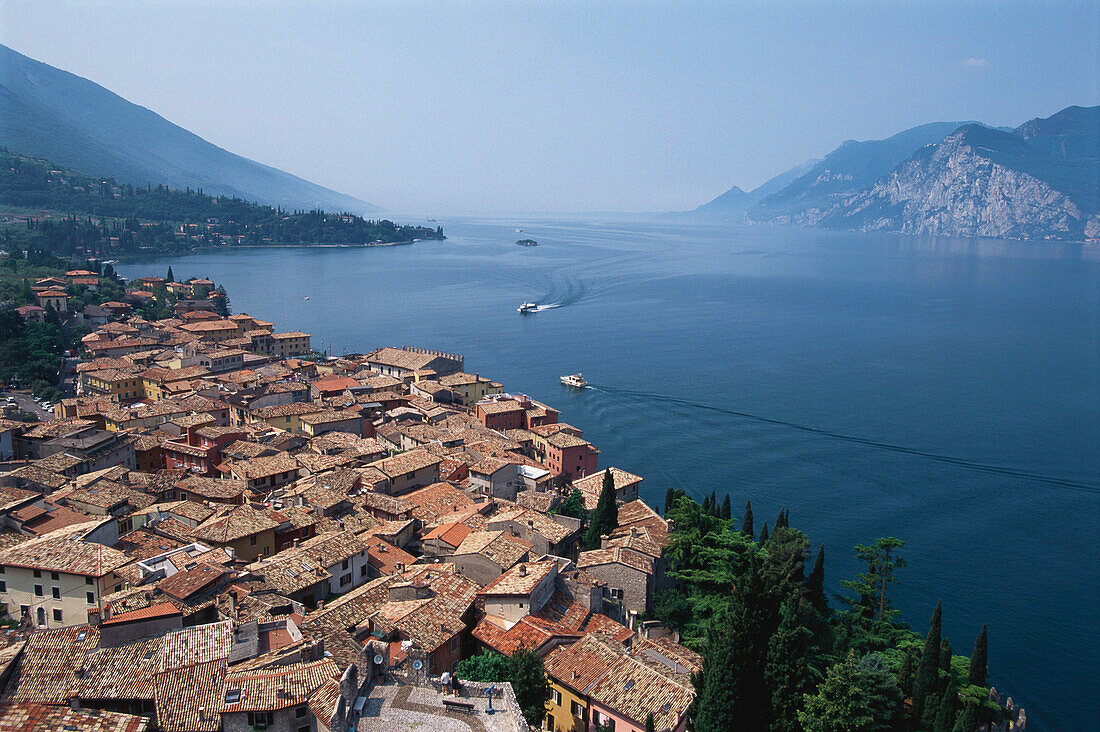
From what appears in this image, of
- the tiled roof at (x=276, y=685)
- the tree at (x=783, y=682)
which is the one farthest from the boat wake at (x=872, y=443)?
the tiled roof at (x=276, y=685)

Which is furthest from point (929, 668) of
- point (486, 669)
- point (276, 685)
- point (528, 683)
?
point (276, 685)

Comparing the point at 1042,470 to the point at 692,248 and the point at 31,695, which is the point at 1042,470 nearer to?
the point at 31,695

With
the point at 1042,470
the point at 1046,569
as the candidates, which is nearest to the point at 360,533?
the point at 1046,569

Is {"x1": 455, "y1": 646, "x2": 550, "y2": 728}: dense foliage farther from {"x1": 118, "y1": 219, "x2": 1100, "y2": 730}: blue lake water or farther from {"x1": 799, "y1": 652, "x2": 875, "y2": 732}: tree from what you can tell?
{"x1": 118, "y1": 219, "x2": 1100, "y2": 730}: blue lake water

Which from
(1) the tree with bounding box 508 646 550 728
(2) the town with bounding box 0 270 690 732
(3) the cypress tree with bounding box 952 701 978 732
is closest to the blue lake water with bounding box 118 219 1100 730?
(3) the cypress tree with bounding box 952 701 978 732

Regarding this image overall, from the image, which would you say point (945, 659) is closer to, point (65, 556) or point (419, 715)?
point (419, 715)

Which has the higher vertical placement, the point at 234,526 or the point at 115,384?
the point at 115,384

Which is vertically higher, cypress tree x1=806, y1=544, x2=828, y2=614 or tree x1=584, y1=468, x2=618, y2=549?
tree x1=584, y1=468, x2=618, y2=549
